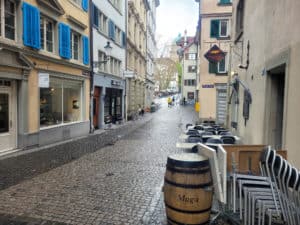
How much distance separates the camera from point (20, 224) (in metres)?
3.94

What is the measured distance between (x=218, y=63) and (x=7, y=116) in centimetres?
1502

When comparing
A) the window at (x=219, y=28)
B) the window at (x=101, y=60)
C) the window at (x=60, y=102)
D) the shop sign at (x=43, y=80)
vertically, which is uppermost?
the window at (x=219, y=28)

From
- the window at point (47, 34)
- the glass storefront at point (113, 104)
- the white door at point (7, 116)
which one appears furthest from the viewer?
the glass storefront at point (113, 104)

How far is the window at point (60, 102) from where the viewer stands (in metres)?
11.0

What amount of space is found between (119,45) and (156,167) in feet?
46.8

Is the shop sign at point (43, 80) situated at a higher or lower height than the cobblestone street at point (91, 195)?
higher

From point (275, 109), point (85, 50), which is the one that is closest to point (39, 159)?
point (275, 109)

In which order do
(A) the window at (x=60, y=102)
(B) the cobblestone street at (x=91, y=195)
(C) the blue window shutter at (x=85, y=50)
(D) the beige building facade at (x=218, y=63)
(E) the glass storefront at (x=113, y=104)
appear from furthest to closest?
(D) the beige building facade at (x=218, y=63)
(E) the glass storefront at (x=113, y=104)
(C) the blue window shutter at (x=85, y=50)
(A) the window at (x=60, y=102)
(B) the cobblestone street at (x=91, y=195)

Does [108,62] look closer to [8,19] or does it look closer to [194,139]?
[8,19]

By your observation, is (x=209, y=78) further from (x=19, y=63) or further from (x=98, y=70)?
(x=19, y=63)

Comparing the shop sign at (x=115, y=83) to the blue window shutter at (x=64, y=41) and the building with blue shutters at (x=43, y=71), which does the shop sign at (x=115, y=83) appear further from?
the blue window shutter at (x=64, y=41)

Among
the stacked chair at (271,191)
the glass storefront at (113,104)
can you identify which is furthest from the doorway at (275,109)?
the glass storefront at (113,104)

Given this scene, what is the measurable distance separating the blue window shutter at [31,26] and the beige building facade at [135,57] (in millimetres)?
11091

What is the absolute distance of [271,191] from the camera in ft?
11.8
